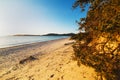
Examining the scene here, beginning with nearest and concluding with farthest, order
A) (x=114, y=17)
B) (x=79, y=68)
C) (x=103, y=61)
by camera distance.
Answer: (x=114, y=17)
(x=103, y=61)
(x=79, y=68)

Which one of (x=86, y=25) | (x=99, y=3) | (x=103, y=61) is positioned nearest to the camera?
(x=103, y=61)

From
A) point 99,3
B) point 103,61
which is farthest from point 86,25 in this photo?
point 103,61

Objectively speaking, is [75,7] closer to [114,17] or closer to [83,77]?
[114,17]

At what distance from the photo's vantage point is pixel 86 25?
20.6ft

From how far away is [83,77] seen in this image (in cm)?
600

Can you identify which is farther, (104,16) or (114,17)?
(104,16)

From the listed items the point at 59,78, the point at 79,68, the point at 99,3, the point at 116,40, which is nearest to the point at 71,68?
the point at 79,68

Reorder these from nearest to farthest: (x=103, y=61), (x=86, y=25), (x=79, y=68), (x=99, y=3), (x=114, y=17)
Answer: (x=114, y=17)
(x=103, y=61)
(x=99, y=3)
(x=86, y=25)
(x=79, y=68)

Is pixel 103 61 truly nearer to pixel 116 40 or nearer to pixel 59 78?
pixel 116 40

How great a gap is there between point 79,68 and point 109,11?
3000 millimetres

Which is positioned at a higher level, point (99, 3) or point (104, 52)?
point (99, 3)

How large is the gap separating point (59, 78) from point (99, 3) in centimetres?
356

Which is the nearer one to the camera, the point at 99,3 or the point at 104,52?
the point at 104,52

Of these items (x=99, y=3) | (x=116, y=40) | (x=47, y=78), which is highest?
(x=99, y=3)
